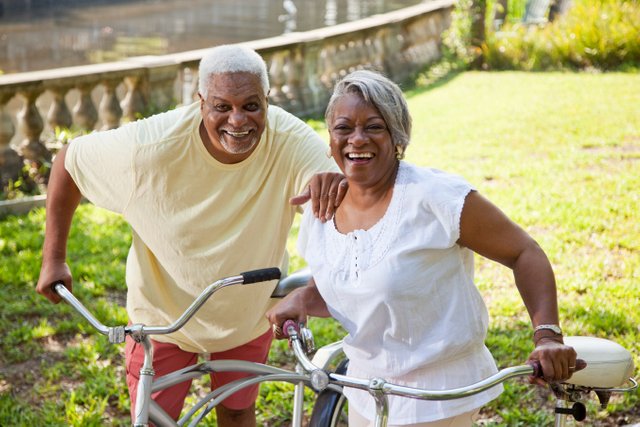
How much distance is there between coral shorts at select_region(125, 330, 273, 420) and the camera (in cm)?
341

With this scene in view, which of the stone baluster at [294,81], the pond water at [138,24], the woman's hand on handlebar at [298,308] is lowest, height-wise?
the pond water at [138,24]

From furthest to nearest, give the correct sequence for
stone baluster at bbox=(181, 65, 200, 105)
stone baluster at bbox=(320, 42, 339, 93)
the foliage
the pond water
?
the pond water → the foliage → stone baluster at bbox=(320, 42, 339, 93) → stone baluster at bbox=(181, 65, 200, 105)

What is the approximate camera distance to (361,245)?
2.67 metres

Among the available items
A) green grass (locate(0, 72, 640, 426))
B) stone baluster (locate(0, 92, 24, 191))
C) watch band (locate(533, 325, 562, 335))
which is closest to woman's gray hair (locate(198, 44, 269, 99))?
watch band (locate(533, 325, 562, 335))

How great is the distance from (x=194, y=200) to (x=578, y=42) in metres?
11.9

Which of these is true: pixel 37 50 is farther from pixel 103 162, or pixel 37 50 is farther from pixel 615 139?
pixel 103 162

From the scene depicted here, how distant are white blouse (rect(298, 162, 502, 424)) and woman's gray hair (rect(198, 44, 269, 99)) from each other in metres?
0.69

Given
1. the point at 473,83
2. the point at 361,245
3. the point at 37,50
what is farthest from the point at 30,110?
the point at 37,50

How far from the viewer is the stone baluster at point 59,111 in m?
8.34

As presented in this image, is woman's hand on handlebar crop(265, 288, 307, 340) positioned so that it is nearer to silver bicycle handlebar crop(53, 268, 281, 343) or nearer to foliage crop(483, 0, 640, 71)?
silver bicycle handlebar crop(53, 268, 281, 343)

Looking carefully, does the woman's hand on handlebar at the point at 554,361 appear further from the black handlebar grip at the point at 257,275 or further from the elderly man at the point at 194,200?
the elderly man at the point at 194,200

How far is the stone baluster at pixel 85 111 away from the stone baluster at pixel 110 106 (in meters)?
0.11

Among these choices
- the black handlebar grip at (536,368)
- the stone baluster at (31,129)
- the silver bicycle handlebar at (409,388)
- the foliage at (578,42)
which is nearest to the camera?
the silver bicycle handlebar at (409,388)

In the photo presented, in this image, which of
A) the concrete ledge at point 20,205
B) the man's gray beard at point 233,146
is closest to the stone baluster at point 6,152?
the concrete ledge at point 20,205
